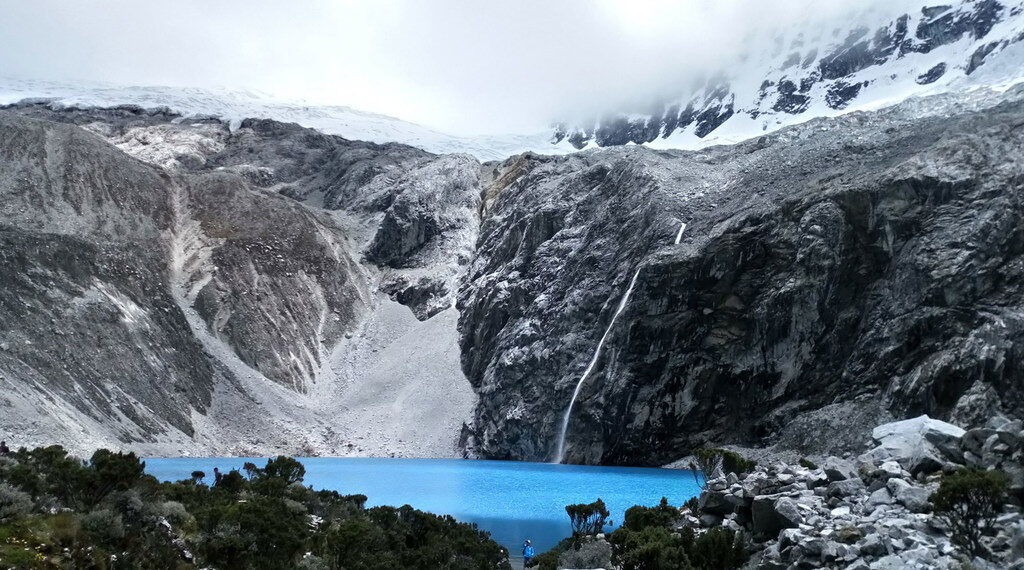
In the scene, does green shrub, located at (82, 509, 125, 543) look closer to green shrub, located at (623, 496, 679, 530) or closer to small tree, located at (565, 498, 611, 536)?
green shrub, located at (623, 496, 679, 530)

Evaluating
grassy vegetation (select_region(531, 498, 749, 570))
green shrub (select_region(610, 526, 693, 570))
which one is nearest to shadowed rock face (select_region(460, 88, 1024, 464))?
grassy vegetation (select_region(531, 498, 749, 570))

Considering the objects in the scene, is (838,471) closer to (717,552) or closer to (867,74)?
(717,552)

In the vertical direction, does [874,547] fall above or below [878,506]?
below

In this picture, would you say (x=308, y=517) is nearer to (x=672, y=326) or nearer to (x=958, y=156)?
(x=672, y=326)

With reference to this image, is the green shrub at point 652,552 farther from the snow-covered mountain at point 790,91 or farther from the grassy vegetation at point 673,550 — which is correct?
the snow-covered mountain at point 790,91

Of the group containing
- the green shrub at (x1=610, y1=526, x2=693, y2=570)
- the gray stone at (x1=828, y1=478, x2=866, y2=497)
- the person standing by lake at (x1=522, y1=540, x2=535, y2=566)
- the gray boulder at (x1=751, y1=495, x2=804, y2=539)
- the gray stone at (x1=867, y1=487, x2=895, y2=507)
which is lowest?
the person standing by lake at (x1=522, y1=540, x2=535, y2=566)

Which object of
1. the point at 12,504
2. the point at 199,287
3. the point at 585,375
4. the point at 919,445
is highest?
the point at 199,287

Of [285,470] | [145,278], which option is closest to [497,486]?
[285,470]
